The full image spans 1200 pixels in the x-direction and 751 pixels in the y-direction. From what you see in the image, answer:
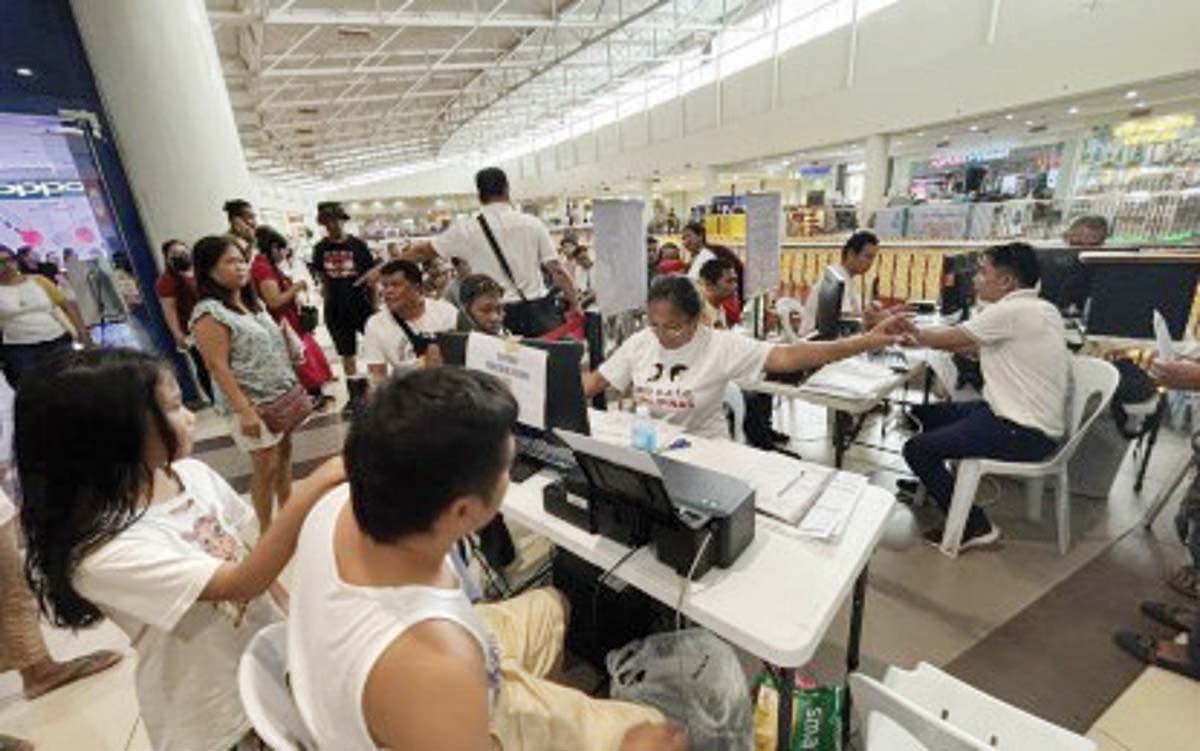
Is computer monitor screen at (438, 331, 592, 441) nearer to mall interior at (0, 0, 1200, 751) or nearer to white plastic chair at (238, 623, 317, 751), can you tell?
mall interior at (0, 0, 1200, 751)

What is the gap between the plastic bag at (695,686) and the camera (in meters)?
1.22

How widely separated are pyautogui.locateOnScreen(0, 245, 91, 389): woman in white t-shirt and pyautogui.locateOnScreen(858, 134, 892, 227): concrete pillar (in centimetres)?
996

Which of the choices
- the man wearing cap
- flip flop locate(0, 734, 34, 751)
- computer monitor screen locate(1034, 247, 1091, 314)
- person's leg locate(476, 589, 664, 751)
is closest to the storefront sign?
computer monitor screen locate(1034, 247, 1091, 314)

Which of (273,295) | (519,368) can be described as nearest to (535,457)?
(519,368)

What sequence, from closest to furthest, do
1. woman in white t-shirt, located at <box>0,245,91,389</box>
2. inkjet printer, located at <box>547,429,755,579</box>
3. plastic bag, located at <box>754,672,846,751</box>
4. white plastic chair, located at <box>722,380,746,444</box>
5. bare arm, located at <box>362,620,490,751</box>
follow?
bare arm, located at <box>362,620,490,751</box>, inkjet printer, located at <box>547,429,755,579</box>, plastic bag, located at <box>754,672,846,751</box>, white plastic chair, located at <box>722,380,746,444</box>, woman in white t-shirt, located at <box>0,245,91,389</box>

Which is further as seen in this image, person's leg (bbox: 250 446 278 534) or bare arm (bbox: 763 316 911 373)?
person's leg (bbox: 250 446 278 534)

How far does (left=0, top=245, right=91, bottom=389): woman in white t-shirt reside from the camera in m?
3.21

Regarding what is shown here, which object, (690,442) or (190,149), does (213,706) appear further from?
(190,149)

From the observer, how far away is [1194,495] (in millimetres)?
1934

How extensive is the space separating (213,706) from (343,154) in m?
23.7

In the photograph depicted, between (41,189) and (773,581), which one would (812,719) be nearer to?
(773,581)

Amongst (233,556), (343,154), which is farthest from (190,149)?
(343,154)

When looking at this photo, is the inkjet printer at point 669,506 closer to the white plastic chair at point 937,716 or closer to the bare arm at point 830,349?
the white plastic chair at point 937,716

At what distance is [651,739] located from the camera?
1.03m
